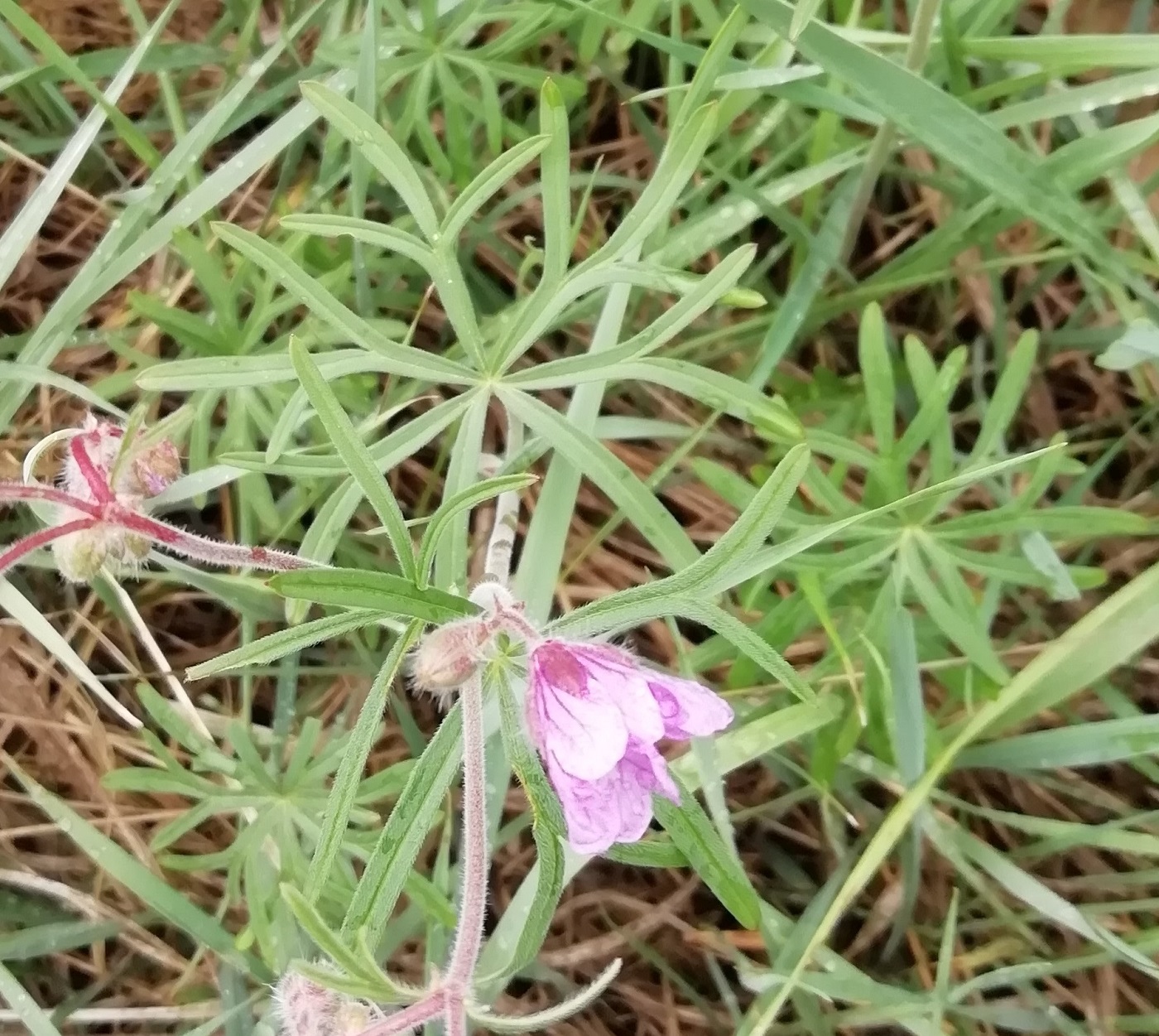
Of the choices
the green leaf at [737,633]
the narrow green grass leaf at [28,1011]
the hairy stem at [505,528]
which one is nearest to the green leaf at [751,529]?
the green leaf at [737,633]

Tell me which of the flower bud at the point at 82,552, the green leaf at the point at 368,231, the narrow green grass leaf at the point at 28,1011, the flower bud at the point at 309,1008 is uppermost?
the green leaf at the point at 368,231

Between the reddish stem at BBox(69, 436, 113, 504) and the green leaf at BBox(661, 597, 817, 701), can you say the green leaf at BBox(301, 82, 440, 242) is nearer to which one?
the reddish stem at BBox(69, 436, 113, 504)

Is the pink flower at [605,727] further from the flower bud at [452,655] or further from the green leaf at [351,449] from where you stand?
the green leaf at [351,449]

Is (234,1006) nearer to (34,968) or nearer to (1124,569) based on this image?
(34,968)

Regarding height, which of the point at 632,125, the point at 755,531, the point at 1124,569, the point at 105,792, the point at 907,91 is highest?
the point at 907,91

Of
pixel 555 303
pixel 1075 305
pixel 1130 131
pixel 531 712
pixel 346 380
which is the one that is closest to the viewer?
pixel 531 712

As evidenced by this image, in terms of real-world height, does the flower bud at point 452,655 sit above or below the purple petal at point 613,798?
above

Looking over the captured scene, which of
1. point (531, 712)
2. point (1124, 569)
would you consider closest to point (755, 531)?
point (531, 712)

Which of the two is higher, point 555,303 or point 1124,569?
point 555,303
